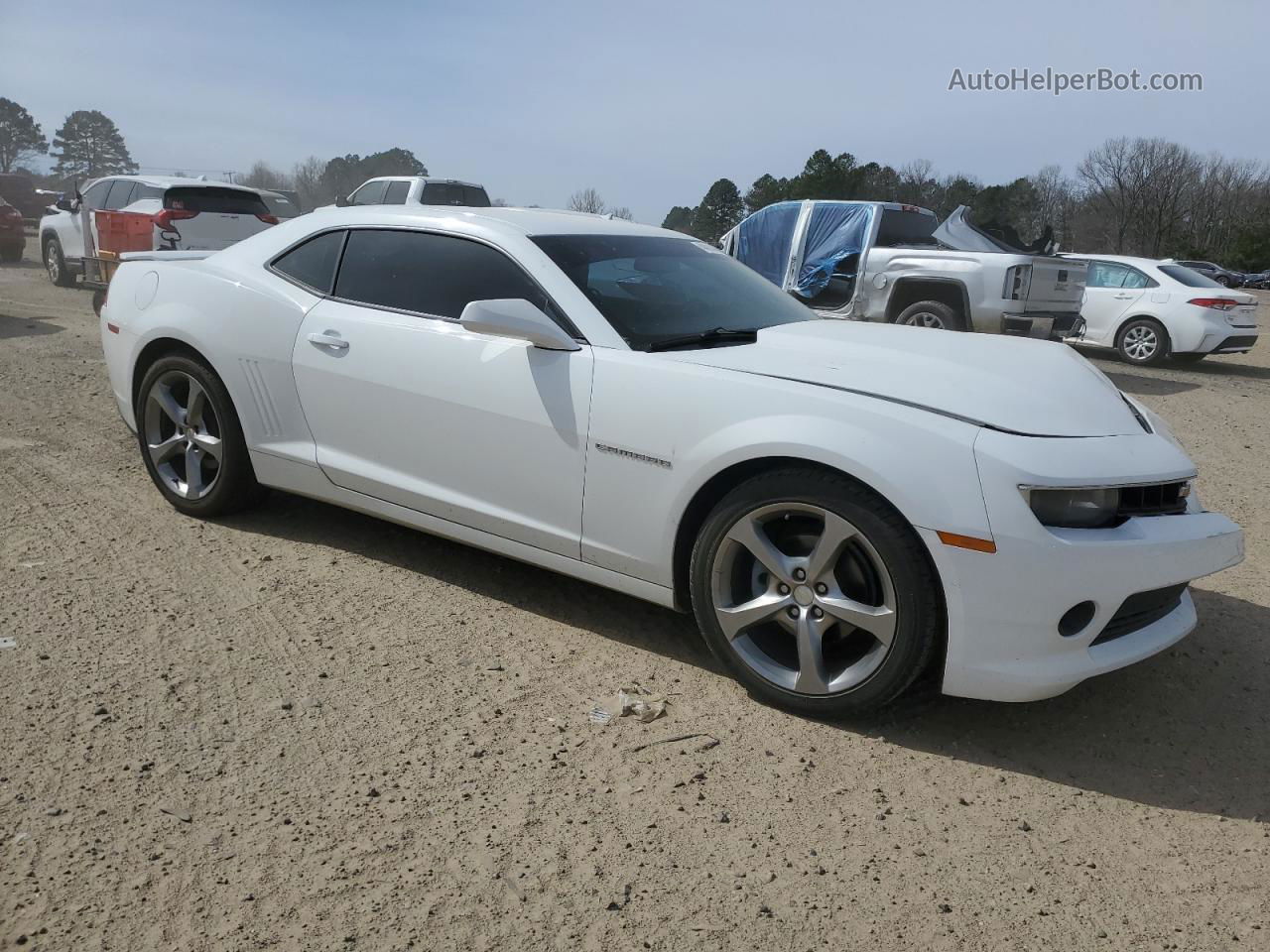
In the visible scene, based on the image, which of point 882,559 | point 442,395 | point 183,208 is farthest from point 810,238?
point 882,559

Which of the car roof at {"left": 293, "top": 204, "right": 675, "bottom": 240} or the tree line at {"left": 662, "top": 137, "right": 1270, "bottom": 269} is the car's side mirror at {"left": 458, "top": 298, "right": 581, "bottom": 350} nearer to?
the car roof at {"left": 293, "top": 204, "right": 675, "bottom": 240}

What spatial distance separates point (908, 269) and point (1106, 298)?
3685 mm

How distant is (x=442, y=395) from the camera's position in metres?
3.75

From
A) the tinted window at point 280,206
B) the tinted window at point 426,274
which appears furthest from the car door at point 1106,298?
the tinted window at point 280,206

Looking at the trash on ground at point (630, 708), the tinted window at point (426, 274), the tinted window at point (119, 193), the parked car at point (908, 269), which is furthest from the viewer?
the tinted window at point (119, 193)

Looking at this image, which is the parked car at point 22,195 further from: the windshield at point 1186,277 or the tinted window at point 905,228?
the windshield at point 1186,277

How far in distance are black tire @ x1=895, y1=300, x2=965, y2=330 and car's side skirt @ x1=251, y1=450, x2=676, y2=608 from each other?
765 cm

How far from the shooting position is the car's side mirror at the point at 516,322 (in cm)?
341

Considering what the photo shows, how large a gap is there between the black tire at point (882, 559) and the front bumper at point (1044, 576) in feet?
0.21

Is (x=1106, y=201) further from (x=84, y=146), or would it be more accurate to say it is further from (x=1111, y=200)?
(x=84, y=146)

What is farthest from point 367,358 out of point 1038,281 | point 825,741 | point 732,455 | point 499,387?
point 1038,281

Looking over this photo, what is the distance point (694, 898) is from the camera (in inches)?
92.0

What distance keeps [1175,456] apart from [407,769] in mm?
2492

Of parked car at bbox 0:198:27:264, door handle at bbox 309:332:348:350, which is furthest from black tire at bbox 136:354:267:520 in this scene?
parked car at bbox 0:198:27:264
